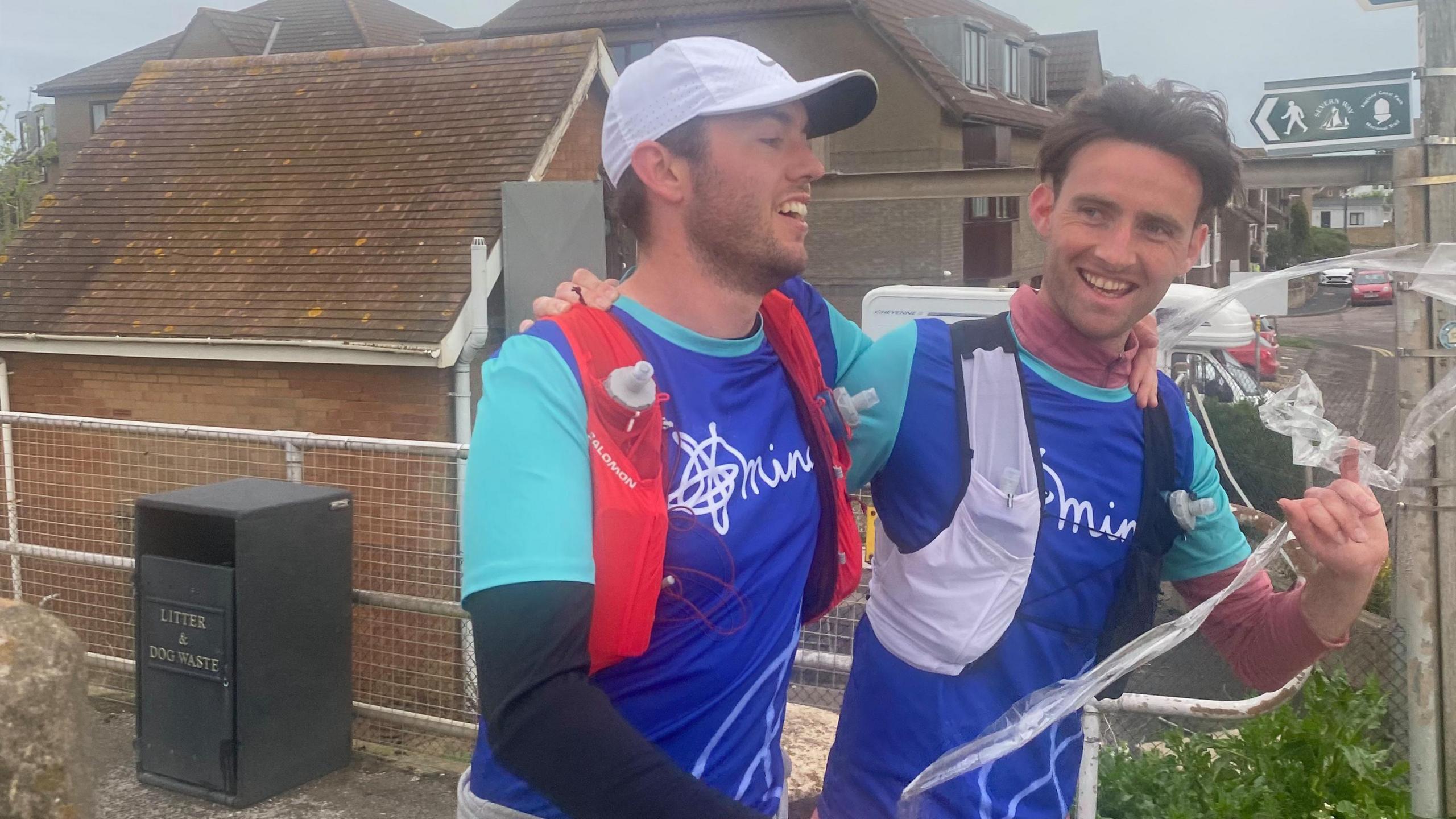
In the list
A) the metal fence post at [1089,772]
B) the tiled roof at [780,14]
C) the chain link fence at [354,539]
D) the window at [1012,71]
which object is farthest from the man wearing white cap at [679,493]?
the window at [1012,71]

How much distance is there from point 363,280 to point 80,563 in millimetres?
5914

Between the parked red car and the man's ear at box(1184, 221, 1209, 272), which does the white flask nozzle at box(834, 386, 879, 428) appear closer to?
the man's ear at box(1184, 221, 1209, 272)

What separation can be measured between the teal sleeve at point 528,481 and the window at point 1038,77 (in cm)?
3484

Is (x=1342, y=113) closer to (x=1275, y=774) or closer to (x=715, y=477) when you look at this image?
(x=1275, y=774)

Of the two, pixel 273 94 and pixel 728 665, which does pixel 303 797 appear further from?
pixel 273 94

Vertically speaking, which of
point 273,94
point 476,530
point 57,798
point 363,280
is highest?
point 273,94

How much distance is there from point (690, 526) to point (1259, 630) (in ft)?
3.68

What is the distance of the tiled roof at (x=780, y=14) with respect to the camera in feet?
86.3

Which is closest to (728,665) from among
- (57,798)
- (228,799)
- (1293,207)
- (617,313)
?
(617,313)

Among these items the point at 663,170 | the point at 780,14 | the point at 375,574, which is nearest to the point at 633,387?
the point at 663,170

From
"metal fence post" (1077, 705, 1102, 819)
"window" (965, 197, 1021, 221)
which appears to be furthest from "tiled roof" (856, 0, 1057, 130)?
"metal fence post" (1077, 705, 1102, 819)

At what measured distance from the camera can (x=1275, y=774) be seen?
3748mm

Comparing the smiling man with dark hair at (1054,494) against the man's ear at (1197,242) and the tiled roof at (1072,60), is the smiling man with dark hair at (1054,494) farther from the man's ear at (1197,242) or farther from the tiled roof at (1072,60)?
the tiled roof at (1072,60)

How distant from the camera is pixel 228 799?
4.64 m
